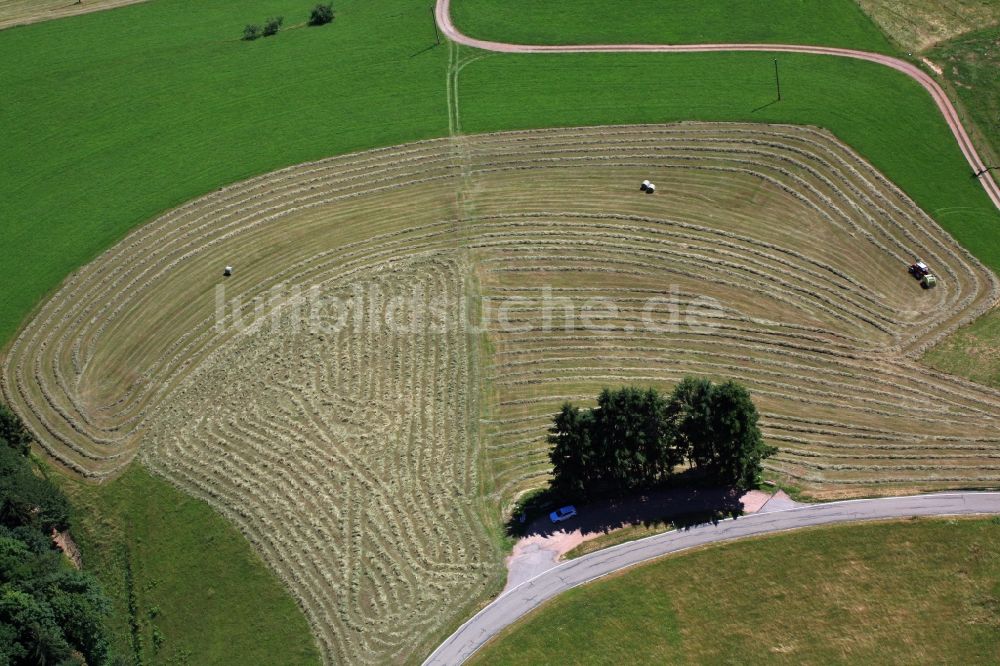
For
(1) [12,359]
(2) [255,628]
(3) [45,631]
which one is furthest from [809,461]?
(1) [12,359]

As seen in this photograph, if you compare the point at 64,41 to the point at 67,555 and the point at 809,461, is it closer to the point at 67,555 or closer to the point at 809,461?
the point at 67,555

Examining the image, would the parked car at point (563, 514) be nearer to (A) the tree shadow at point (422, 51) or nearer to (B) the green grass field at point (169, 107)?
(B) the green grass field at point (169, 107)

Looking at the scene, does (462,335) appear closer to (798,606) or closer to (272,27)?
(798,606)

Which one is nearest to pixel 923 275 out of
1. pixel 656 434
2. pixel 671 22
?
pixel 656 434

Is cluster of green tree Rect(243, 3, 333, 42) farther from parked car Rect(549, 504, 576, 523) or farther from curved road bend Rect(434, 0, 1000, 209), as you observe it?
parked car Rect(549, 504, 576, 523)

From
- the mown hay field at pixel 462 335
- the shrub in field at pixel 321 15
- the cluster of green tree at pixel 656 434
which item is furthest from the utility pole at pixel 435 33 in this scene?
the cluster of green tree at pixel 656 434

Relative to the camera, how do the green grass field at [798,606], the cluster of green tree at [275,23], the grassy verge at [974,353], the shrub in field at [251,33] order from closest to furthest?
1. the green grass field at [798,606]
2. the grassy verge at [974,353]
3. the shrub in field at [251,33]
4. the cluster of green tree at [275,23]

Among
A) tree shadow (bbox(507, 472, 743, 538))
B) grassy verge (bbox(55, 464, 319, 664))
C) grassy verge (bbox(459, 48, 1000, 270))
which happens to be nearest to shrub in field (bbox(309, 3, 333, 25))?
grassy verge (bbox(459, 48, 1000, 270))
